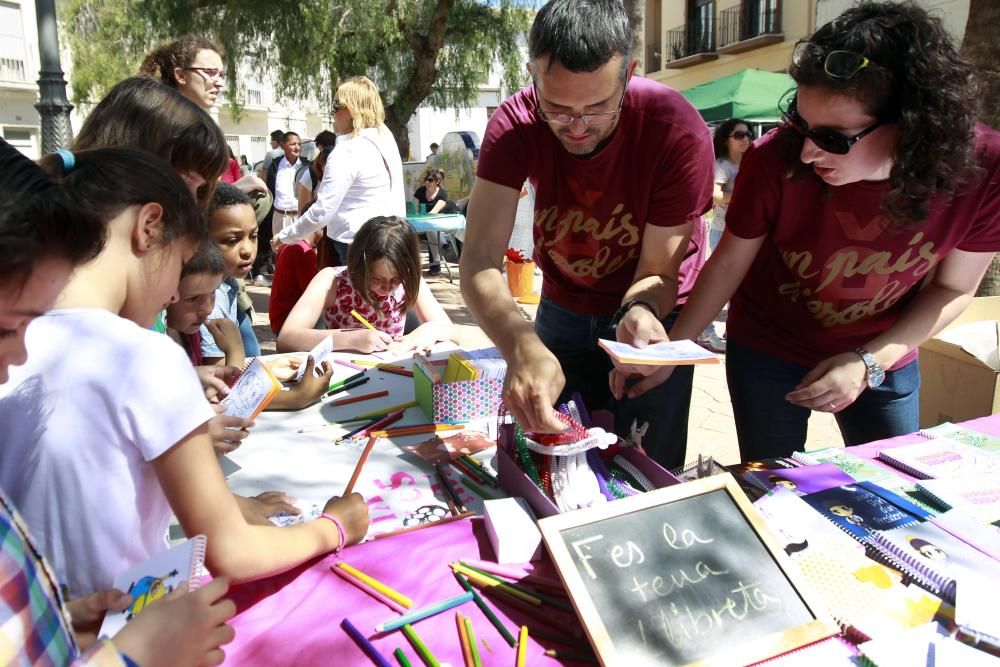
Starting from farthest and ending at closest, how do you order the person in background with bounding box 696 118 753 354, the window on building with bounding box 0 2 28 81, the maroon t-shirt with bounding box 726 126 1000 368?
1. the window on building with bounding box 0 2 28 81
2. the person in background with bounding box 696 118 753 354
3. the maroon t-shirt with bounding box 726 126 1000 368

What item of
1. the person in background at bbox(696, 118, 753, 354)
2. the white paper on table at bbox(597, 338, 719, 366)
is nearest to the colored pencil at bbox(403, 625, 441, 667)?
the white paper on table at bbox(597, 338, 719, 366)

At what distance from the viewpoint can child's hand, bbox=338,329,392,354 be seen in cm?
243

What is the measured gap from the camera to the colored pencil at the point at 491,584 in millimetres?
1020

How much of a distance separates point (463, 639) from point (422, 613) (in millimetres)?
80

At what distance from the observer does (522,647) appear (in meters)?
0.93

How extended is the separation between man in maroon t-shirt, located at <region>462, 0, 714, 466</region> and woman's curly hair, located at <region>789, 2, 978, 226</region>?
1.14 ft

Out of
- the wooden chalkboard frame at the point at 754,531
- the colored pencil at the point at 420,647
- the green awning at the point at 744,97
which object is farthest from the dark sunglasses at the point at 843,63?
the green awning at the point at 744,97

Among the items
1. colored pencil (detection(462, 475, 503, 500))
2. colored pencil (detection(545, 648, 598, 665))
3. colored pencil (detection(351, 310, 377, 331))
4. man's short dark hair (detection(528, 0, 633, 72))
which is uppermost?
man's short dark hair (detection(528, 0, 633, 72))

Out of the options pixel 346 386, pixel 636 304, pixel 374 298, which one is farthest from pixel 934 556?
pixel 374 298

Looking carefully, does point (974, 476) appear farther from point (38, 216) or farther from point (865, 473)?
point (38, 216)

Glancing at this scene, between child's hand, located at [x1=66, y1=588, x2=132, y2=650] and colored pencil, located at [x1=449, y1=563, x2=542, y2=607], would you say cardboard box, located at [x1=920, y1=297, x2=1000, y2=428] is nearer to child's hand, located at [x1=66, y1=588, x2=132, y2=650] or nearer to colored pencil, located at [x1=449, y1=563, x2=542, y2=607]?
colored pencil, located at [x1=449, y1=563, x2=542, y2=607]

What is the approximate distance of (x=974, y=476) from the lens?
4.40 feet

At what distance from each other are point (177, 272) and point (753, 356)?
135 cm

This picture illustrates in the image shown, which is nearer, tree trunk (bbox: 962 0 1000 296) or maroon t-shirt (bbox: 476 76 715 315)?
maroon t-shirt (bbox: 476 76 715 315)
